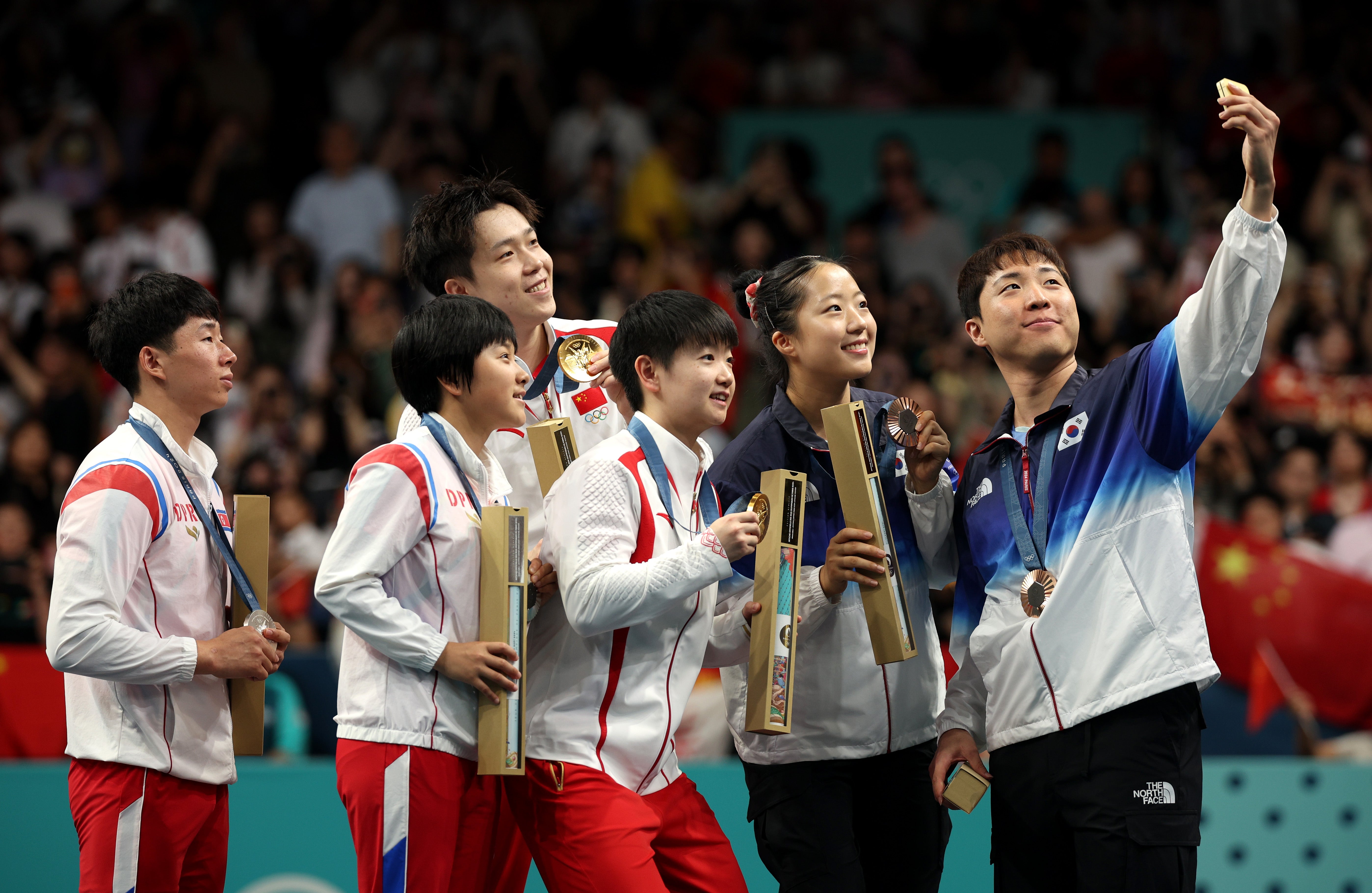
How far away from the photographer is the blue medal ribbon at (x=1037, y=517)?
3.54 m

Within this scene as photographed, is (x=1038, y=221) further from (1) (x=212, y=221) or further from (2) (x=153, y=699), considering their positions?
(2) (x=153, y=699)

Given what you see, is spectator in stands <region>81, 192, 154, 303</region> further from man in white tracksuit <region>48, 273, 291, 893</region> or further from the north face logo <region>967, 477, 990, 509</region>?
the north face logo <region>967, 477, 990, 509</region>

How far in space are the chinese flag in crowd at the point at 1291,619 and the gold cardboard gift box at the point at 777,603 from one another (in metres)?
4.19

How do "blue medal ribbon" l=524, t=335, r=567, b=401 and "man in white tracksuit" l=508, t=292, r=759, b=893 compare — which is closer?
"man in white tracksuit" l=508, t=292, r=759, b=893

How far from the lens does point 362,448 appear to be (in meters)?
8.80

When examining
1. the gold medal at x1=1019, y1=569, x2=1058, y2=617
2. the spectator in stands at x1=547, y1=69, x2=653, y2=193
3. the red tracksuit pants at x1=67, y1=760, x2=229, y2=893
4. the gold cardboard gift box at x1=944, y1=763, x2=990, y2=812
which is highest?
the spectator in stands at x1=547, y1=69, x2=653, y2=193

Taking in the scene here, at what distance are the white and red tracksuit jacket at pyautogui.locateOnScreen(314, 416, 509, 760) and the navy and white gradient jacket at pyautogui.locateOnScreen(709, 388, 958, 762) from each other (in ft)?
2.61

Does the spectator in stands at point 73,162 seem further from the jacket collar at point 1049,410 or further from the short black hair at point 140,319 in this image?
the jacket collar at point 1049,410

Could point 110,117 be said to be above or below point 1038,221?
above

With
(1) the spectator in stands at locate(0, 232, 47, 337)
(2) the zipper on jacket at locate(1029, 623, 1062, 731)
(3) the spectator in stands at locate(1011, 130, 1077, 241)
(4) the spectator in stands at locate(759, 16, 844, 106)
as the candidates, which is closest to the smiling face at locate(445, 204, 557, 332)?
(2) the zipper on jacket at locate(1029, 623, 1062, 731)

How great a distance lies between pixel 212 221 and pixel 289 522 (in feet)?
12.4

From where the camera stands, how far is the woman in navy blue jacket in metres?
3.72

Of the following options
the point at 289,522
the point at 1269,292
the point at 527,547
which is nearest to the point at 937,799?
the point at 527,547

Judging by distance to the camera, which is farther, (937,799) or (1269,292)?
(937,799)
